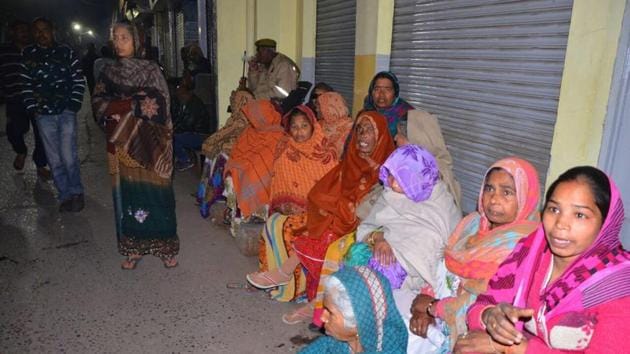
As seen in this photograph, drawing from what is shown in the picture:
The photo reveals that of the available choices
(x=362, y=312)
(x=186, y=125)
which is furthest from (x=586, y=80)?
(x=186, y=125)

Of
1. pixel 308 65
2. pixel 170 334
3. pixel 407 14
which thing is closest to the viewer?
pixel 170 334

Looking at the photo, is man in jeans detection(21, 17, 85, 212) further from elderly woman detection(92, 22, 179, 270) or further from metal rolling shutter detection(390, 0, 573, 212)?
metal rolling shutter detection(390, 0, 573, 212)

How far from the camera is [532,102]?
9.61ft

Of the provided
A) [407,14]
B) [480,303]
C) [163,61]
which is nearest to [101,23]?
[163,61]

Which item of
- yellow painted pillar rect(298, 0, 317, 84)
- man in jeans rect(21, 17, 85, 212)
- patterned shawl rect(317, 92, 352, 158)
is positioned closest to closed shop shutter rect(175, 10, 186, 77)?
yellow painted pillar rect(298, 0, 317, 84)

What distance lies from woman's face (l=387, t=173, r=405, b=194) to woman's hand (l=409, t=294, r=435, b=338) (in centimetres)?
65

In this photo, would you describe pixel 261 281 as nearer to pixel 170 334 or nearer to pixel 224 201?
pixel 170 334

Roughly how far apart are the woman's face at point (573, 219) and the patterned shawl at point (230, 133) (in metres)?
3.74

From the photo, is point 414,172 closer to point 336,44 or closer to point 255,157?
point 255,157

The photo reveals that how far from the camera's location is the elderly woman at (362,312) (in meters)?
1.68

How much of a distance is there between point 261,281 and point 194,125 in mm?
4206

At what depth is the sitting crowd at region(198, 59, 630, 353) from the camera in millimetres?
1447

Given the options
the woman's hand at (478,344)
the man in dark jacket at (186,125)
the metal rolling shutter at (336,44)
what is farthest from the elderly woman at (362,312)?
the man in dark jacket at (186,125)

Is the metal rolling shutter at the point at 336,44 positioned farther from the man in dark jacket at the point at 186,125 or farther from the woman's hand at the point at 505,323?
the woman's hand at the point at 505,323
